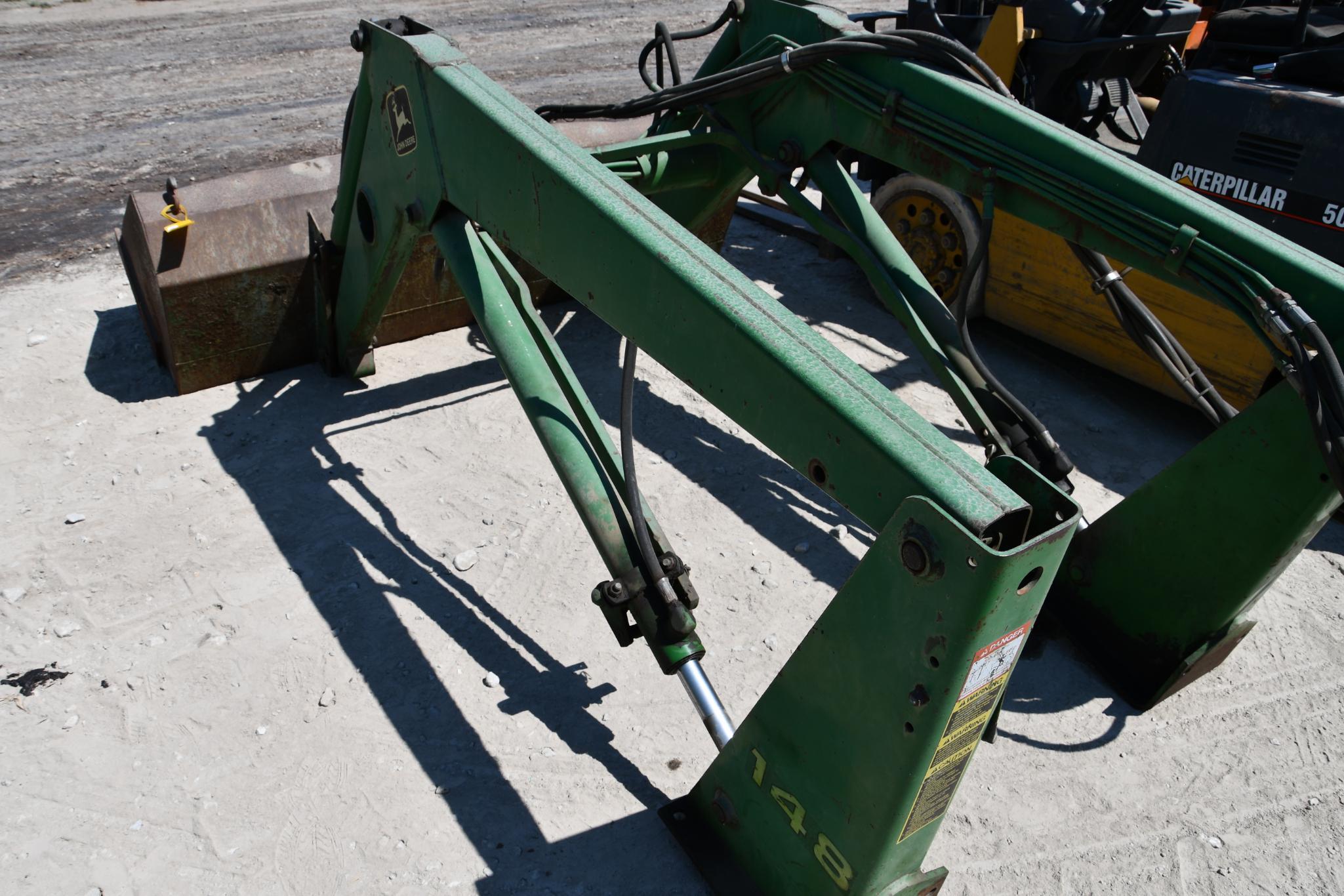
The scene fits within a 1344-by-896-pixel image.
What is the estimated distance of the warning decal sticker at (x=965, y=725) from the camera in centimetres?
198

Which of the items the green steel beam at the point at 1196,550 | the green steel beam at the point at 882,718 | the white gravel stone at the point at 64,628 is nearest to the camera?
the green steel beam at the point at 882,718

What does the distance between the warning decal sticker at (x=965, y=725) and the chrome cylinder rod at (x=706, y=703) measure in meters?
0.71

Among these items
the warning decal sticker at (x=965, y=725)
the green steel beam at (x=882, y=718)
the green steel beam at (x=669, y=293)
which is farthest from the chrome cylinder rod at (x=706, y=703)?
the green steel beam at (x=669, y=293)

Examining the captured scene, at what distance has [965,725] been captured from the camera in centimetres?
209

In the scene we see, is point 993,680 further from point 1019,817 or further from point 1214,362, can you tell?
point 1214,362

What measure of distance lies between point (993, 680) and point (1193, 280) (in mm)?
1572

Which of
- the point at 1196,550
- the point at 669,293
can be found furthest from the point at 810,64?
the point at 1196,550

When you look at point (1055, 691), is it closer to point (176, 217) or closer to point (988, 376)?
point (988, 376)

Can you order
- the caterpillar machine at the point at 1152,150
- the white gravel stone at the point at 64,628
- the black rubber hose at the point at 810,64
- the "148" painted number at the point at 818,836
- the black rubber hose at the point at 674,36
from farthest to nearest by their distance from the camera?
the caterpillar machine at the point at 1152,150 < the black rubber hose at the point at 674,36 < the white gravel stone at the point at 64,628 < the black rubber hose at the point at 810,64 < the "148" painted number at the point at 818,836

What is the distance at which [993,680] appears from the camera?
6.73 ft

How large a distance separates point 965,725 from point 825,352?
788mm

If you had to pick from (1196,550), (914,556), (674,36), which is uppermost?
(674,36)

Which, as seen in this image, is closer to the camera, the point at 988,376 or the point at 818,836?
the point at 818,836

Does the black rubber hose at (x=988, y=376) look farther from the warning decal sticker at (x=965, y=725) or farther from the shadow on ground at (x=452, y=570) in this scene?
the warning decal sticker at (x=965, y=725)
